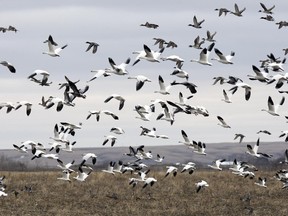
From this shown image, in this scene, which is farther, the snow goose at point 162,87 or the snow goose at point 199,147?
the snow goose at point 199,147

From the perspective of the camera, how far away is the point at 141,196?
41250 mm

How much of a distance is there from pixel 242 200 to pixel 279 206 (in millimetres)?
1804

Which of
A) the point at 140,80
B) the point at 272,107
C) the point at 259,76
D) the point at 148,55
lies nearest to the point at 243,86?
the point at 259,76

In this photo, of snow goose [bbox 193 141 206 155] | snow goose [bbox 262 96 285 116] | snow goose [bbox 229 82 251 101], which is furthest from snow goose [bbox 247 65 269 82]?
snow goose [bbox 193 141 206 155]

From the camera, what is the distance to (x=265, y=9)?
34812mm

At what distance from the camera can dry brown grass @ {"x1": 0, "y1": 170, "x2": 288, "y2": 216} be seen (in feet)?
123

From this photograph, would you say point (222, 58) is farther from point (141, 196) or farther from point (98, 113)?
point (141, 196)

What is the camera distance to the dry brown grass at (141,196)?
37562 mm

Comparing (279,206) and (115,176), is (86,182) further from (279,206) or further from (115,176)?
(279,206)

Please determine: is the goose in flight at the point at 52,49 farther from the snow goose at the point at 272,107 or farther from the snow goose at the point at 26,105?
the snow goose at the point at 272,107

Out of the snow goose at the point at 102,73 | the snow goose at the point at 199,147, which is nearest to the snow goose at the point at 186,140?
the snow goose at the point at 199,147

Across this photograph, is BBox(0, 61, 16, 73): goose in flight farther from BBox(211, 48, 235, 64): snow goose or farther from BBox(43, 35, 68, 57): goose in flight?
BBox(211, 48, 235, 64): snow goose

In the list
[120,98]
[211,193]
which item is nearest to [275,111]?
[120,98]

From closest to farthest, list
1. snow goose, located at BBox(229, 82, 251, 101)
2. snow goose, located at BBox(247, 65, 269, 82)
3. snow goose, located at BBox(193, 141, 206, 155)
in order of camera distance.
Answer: snow goose, located at BBox(247, 65, 269, 82)
snow goose, located at BBox(229, 82, 251, 101)
snow goose, located at BBox(193, 141, 206, 155)
